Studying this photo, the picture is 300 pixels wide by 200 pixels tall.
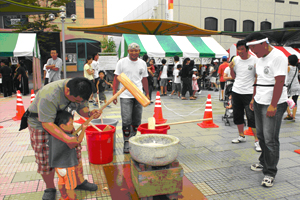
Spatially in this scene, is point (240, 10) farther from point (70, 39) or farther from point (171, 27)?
point (70, 39)

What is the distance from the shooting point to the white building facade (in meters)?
22.7

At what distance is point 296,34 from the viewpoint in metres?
16.2

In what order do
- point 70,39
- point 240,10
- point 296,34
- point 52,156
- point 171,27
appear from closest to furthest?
point 52,156
point 171,27
point 296,34
point 240,10
point 70,39

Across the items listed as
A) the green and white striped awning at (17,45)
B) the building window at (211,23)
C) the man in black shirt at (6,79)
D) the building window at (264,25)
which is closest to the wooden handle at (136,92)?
the green and white striped awning at (17,45)

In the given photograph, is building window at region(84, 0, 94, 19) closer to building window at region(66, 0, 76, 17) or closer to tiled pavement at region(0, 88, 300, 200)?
building window at region(66, 0, 76, 17)

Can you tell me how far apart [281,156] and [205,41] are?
11754 millimetres

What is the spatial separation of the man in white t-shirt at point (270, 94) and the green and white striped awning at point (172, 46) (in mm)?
9636

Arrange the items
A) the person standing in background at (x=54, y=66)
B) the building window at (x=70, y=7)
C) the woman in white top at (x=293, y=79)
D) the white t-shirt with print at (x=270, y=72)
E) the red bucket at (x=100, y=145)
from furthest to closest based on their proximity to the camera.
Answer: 1. the building window at (x=70, y=7)
2. the person standing in background at (x=54, y=66)
3. the woman in white top at (x=293, y=79)
4. the red bucket at (x=100, y=145)
5. the white t-shirt with print at (x=270, y=72)

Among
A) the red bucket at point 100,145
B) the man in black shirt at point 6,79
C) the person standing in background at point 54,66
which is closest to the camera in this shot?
the red bucket at point 100,145

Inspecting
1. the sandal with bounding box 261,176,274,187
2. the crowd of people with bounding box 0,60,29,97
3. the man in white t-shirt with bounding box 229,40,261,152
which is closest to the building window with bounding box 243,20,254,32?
the crowd of people with bounding box 0,60,29,97

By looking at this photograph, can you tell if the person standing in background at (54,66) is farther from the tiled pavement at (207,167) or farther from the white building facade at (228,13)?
the white building facade at (228,13)

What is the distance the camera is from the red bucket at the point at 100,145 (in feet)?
12.3

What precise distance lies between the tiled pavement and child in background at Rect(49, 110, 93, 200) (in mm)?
435

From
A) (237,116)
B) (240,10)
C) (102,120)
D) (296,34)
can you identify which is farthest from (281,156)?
(240,10)
